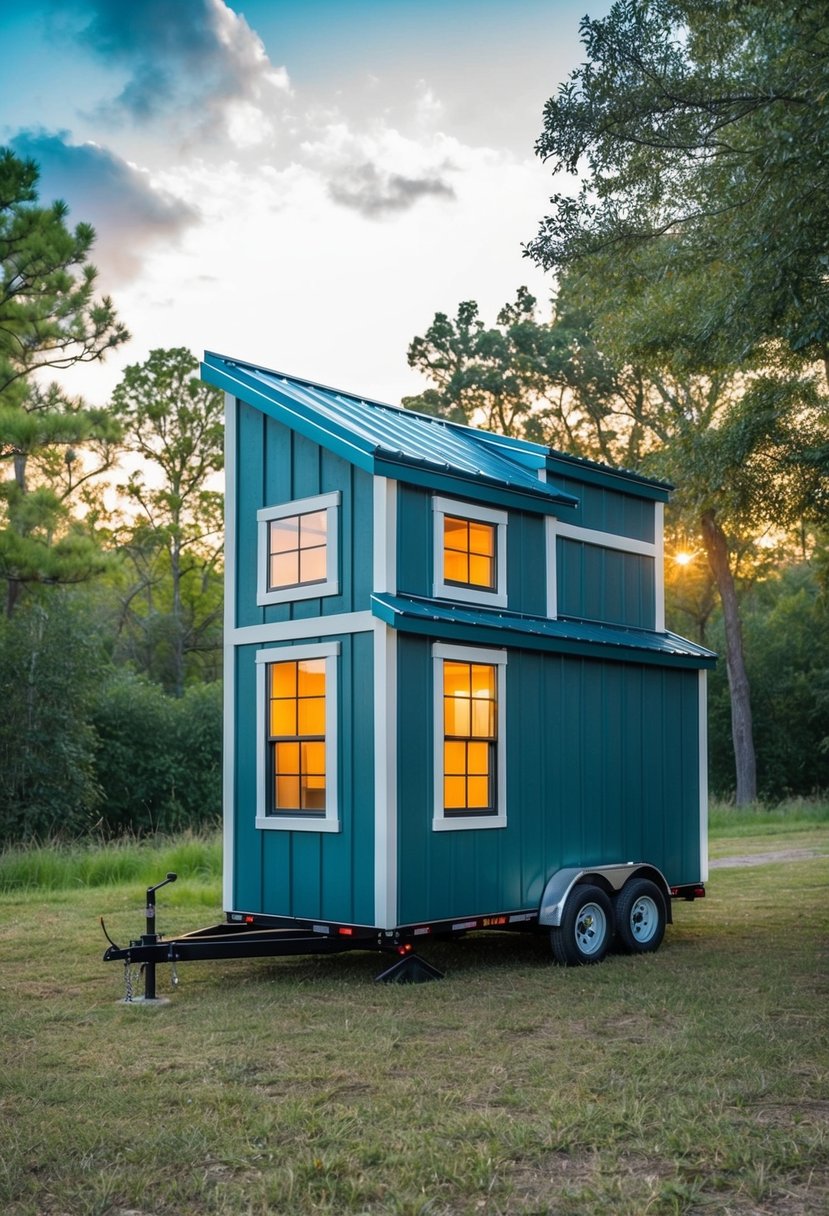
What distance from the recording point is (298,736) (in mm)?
11188

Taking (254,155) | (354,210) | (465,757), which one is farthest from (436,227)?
(465,757)

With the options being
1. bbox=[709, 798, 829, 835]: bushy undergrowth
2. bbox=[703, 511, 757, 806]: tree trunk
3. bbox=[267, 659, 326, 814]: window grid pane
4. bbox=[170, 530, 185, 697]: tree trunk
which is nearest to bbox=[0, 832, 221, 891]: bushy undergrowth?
bbox=[267, 659, 326, 814]: window grid pane

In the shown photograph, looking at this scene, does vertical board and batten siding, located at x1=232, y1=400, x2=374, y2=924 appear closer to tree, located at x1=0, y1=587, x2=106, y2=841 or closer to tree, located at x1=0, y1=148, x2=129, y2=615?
tree, located at x1=0, y1=148, x2=129, y2=615

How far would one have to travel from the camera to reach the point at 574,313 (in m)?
39.2

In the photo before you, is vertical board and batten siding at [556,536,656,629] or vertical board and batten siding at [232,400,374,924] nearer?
vertical board and batten siding at [232,400,374,924]

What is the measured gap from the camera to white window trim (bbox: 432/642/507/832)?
35.0 feet

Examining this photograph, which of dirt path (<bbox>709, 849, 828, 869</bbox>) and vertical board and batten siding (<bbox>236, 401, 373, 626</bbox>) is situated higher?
vertical board and batten siding (<bbox>236, 401, 373, 626</bbox>)

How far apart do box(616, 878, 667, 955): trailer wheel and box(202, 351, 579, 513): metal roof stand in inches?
146

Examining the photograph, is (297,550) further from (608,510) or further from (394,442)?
(608,510)

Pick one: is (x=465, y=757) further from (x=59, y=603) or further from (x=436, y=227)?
(x=59, y=603)

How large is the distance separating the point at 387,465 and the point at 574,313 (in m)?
30.0

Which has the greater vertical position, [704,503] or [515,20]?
[515,20]

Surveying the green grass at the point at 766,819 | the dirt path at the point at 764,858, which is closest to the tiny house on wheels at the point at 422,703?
the dirt path at the point at 764,858

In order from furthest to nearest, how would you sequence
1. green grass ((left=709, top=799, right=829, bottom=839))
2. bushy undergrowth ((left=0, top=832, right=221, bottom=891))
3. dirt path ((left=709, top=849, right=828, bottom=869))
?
green grass ((left=709, top=799, right=829, bottom=839)) < dirt path ((left=709, top=849, right=828, bottom=869)) < bushy undergrowth ((left=0, top=832, right=221, bottom=891))
